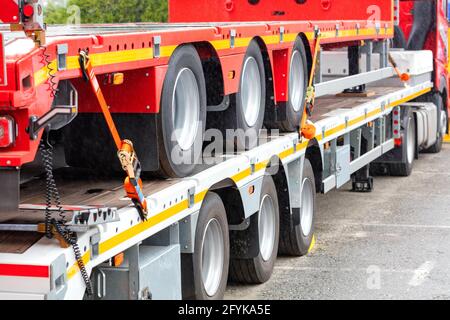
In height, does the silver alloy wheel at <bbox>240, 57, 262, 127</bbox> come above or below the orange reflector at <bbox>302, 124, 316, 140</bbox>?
above

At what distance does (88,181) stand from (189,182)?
62 cm

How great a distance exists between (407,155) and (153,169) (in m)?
8.25

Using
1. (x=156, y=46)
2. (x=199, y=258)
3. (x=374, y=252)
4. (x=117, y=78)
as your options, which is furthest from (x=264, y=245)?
(x=117, y=78)

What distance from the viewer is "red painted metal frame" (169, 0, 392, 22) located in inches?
444

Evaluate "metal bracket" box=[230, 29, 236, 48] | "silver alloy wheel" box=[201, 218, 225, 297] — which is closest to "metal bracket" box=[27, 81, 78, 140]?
"silver alloy wheel" box=[201, 218, 225, 297]

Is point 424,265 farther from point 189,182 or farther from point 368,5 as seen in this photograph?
point 368,5

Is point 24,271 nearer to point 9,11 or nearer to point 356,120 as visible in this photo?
point 9,11

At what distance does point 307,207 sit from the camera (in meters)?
8.90

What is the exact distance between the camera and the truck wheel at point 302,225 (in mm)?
8359

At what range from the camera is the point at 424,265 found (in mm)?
8305

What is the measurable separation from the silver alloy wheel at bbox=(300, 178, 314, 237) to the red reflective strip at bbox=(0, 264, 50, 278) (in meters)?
4.81

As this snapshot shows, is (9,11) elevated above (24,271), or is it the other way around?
(9,11)

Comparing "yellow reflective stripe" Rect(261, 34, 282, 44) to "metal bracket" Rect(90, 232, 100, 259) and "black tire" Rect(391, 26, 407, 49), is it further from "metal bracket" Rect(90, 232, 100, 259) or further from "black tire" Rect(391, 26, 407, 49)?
"black tire" Rect(391, 26, 407, 49)
